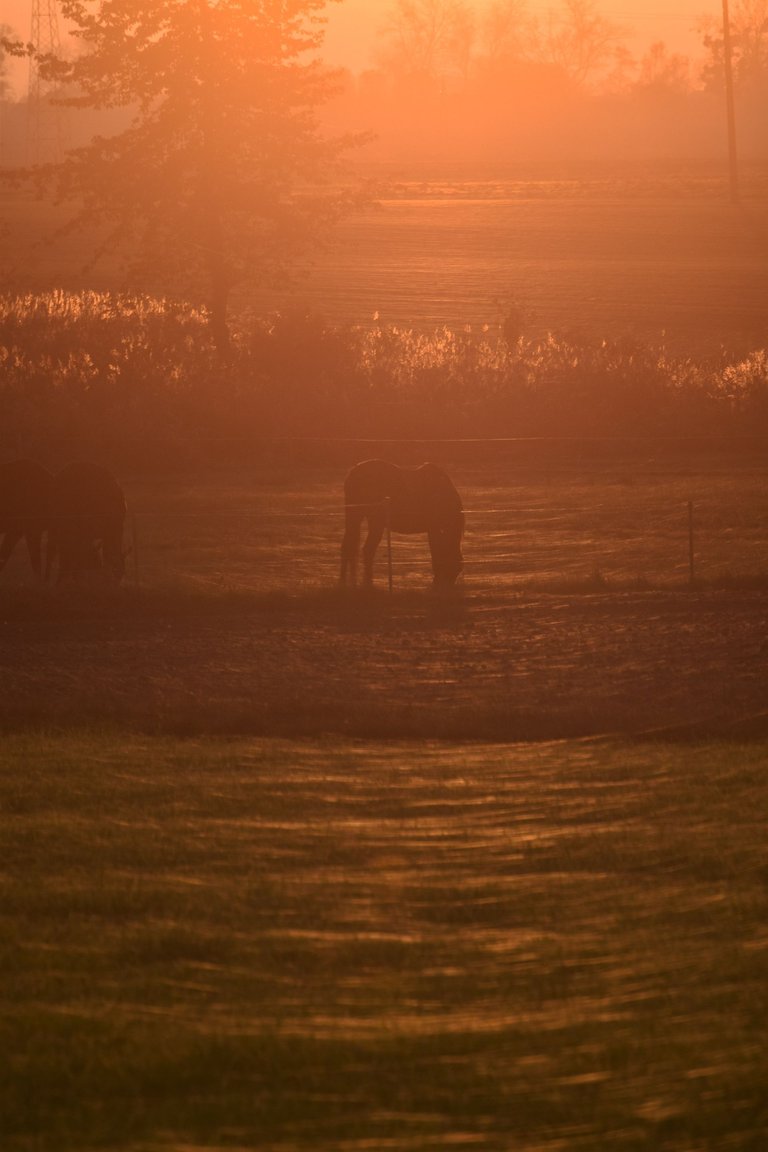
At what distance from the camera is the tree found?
38.2 metres

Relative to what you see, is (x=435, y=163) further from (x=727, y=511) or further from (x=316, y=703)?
(x=316, y=703)

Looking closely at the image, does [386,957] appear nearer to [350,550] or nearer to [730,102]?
[350,550]

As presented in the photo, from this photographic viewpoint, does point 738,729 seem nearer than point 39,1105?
No

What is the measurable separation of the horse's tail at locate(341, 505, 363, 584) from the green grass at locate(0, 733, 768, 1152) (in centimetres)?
960

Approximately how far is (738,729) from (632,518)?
46.5 feet

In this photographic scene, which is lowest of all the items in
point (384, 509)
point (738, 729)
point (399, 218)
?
point (738, 729)

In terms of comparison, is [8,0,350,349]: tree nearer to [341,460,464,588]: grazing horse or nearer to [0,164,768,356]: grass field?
[0,164,768,356]: grass field

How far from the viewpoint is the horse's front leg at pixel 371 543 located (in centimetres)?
1933

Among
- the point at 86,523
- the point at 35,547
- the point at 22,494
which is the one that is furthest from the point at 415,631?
the point at 22,494

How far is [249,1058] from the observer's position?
4.69 meters

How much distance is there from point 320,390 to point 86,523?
60.9ft

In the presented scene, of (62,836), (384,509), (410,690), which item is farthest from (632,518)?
(62,836)

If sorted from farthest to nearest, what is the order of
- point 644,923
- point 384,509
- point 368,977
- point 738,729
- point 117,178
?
point 117,178
point 384,509
point 738,729
point 644,923
point 368,977

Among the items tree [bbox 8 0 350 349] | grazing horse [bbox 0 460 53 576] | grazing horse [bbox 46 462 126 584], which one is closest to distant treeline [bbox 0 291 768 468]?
tree [bbox 8 0 350 349]
